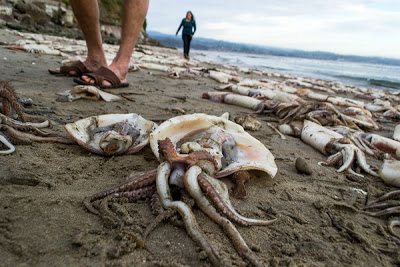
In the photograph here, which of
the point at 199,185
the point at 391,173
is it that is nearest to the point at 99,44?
the point at 199,185

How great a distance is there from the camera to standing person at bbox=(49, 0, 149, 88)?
374cm

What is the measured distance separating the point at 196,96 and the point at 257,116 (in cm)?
114

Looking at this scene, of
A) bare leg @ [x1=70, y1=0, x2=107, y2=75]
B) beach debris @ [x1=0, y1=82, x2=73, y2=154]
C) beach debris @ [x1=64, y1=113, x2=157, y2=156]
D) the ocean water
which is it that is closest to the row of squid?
beach debris @ [x1=64, y1=113, x2=157, y2=156]

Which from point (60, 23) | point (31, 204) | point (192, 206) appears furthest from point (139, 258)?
point (60, 23)

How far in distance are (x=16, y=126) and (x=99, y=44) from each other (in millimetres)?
2442

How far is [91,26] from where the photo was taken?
393cm

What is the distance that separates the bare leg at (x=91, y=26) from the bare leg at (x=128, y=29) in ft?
0.95

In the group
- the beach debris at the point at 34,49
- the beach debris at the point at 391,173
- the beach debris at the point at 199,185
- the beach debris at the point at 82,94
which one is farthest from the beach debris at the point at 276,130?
the beach debris at the point at 34,49

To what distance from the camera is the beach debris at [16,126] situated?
71.5 inches

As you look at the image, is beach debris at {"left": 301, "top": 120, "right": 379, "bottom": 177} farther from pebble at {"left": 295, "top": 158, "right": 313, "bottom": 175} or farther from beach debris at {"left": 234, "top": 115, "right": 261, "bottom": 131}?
beach debris at {"left": 234, "top": 115, "right": 261, "bottom": 131}

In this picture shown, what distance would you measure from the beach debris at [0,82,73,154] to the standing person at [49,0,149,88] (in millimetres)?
1692

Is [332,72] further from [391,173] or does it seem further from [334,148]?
[391,173]

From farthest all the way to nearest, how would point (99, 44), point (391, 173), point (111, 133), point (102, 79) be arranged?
point (99, 44)
point (102, 79)
point (391, 173)
point (111, 133)

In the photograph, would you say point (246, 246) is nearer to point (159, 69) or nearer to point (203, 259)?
point (203, 259)
